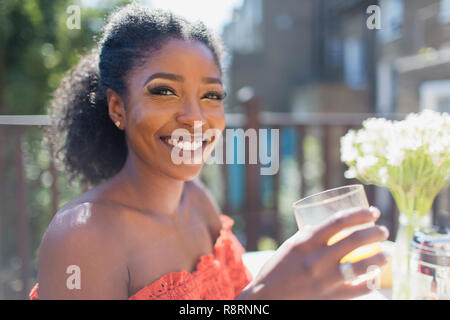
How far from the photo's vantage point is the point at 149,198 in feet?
3.42

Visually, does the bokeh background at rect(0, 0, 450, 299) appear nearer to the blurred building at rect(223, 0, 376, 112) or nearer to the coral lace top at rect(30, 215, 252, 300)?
the blurred building at rect(223, 0, 376, 112)

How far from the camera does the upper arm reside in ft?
2.50

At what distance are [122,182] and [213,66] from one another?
447 millimetres

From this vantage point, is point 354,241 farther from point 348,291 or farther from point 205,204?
point 205,204

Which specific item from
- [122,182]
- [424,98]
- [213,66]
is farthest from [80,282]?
[424,98]

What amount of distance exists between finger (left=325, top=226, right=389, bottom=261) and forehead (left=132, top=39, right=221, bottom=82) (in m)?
0.54

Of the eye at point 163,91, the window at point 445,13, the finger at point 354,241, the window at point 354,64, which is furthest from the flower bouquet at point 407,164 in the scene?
the window at point 354,64

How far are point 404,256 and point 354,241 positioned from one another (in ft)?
1.70

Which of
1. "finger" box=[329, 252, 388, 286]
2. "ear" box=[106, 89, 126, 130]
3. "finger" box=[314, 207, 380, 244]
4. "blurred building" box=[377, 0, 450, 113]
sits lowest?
"finger" box=[329, 252, 388, 286]

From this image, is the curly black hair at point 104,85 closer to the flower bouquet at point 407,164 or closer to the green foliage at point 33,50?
the flower bouquet at point 407,164

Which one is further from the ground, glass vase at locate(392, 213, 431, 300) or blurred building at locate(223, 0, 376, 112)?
blurred building at locate(223, 0, 376, 112)

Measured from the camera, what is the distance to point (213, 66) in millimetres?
926

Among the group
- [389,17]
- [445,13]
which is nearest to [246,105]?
[389,17]

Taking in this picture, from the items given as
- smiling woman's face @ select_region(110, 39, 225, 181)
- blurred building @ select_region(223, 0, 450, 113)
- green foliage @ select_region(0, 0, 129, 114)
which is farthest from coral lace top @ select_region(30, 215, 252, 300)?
blurred building @ select_region(223, 0, 450, 113)
